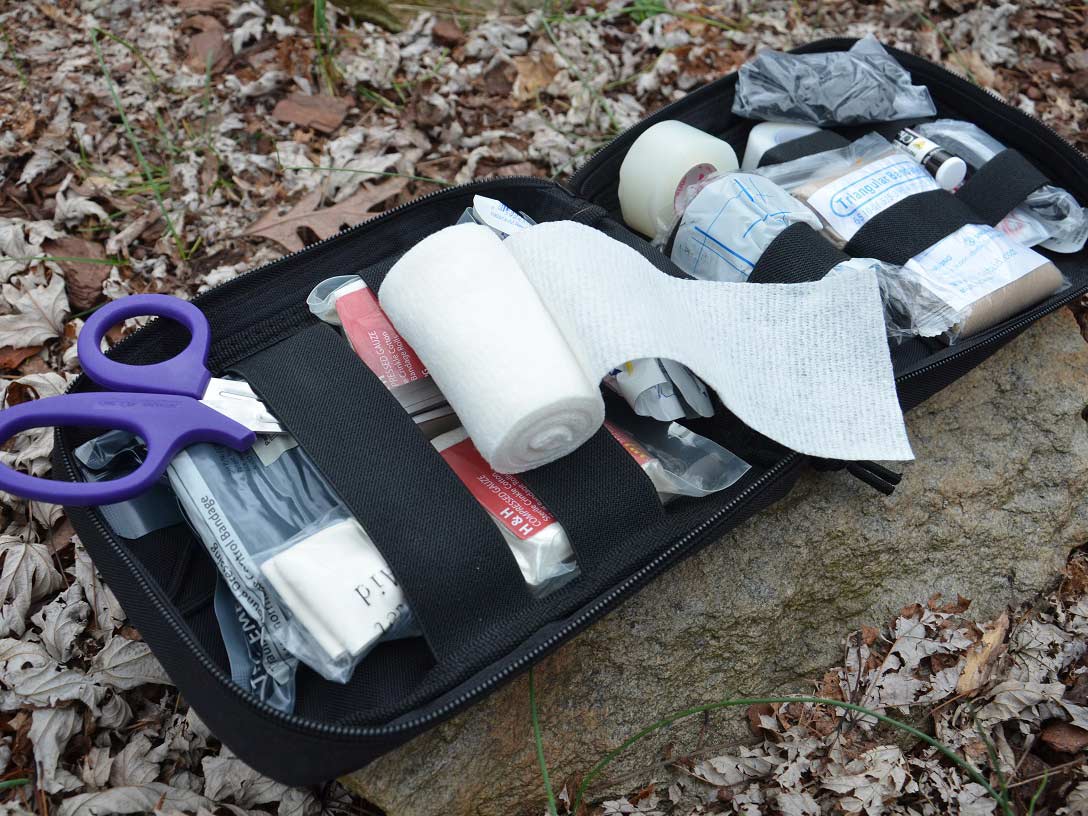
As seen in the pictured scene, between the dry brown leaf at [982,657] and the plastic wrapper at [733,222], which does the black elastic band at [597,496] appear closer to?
the plastic wrapper at [733,222]

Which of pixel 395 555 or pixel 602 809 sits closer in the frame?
pixel 395 555

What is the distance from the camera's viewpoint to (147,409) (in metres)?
1.33

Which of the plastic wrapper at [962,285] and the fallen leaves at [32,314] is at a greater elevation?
the plastic wrapper at [962,285]

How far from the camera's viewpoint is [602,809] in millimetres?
1562

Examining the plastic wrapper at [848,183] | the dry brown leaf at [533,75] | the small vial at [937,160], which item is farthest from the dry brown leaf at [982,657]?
the dry brown leaf at [533,75]

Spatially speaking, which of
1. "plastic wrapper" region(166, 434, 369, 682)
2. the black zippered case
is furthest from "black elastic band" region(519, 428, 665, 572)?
"plastic wrapper" region(166, 434, 369, 682)

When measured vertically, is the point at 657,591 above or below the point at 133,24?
below

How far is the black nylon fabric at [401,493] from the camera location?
49.8 inches

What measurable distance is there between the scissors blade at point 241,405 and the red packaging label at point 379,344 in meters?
0.20

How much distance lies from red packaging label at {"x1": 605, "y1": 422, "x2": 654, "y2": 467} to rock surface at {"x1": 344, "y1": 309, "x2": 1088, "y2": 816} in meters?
→ 0.31

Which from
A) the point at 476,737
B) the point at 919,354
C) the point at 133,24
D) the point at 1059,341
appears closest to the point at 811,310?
the point at 919,354

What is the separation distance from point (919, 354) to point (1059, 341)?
22.6 inches

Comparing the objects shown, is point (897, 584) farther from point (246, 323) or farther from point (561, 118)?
point (561, 118)

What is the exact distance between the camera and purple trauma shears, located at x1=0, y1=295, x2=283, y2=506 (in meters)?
1.26
